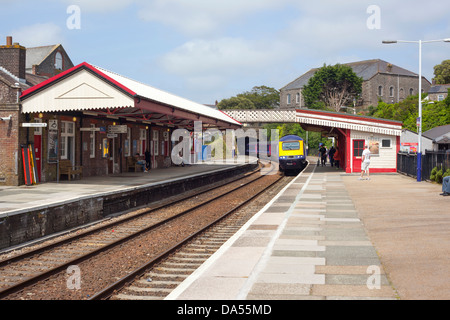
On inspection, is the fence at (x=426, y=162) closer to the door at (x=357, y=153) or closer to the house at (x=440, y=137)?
the door at (x=357, y=153)

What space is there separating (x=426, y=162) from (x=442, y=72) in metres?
102

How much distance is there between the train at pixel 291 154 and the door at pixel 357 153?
Result: 14.3ft

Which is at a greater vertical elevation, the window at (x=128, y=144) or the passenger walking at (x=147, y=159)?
the window at (x=128, y=144)

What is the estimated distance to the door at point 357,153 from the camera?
32150 millimetres

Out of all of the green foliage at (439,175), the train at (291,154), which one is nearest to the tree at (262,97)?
the train at (291,154)

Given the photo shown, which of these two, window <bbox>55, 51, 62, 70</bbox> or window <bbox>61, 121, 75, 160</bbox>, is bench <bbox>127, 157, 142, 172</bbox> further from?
window <bbox>55, 51, 62, 70</bbox>

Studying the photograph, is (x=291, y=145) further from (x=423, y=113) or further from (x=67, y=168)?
(x=423, y=113)

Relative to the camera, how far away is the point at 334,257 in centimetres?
802

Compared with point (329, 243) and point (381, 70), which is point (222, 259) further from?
point (381, 70)

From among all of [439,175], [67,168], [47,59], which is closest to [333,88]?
[47,59]

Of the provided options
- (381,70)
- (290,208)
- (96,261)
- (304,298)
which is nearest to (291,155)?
(290,208)

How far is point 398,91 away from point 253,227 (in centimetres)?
9244

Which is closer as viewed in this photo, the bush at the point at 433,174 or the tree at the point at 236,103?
the bush at the point at 433,174

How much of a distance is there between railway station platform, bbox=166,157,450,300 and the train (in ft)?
67.1
